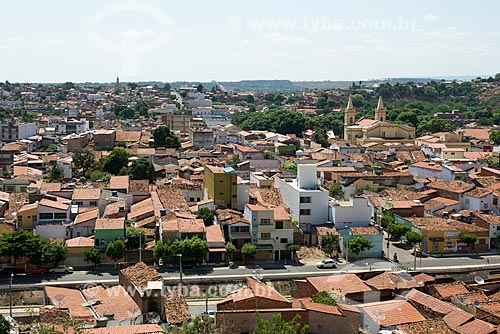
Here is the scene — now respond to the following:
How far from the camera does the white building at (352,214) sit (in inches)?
678

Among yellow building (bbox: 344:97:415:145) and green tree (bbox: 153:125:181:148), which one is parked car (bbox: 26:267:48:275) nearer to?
green tree (bbox: 153:125:181:148)

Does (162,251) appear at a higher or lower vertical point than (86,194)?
lower

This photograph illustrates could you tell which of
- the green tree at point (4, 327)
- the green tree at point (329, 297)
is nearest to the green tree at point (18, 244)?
the green tree at point (4, 327)

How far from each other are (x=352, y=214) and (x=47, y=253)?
7.88 meters

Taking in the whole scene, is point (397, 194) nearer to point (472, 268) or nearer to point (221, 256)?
point (472, 268)

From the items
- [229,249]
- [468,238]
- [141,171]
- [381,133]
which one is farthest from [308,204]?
[381,133]

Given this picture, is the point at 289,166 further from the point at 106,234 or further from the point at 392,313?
the point at 392,313

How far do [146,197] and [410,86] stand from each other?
57.0 metres

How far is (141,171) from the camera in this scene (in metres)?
22.7

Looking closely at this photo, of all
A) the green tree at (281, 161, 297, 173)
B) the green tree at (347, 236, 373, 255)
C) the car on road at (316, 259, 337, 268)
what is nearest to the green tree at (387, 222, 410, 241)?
the green tree at (347, 236, 373, 255)

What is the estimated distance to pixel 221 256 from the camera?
15414mm

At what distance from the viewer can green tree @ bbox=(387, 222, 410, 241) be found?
17.4 meters

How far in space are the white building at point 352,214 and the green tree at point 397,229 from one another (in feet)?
2.30

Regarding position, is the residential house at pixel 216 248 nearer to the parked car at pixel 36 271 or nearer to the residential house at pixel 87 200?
the residential house at pixel 87 200
